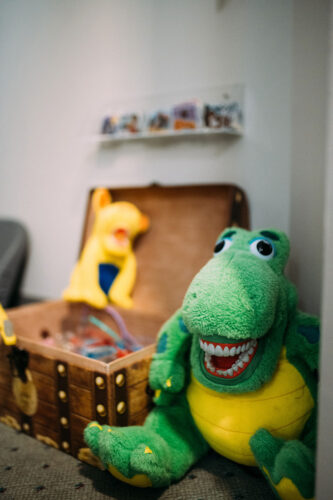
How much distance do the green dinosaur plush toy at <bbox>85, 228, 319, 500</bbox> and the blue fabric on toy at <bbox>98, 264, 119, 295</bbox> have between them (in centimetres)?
49

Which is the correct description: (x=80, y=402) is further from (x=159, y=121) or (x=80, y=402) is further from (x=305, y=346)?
(x=159, y=121)

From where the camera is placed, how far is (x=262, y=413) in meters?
0.76

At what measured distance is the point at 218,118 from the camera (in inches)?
46.3

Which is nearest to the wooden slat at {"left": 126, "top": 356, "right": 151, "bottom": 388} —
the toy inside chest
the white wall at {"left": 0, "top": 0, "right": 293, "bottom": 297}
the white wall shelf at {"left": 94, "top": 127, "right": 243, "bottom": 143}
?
the toy inside chest

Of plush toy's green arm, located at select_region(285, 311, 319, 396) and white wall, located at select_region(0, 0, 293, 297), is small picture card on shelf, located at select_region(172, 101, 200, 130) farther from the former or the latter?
plush toy's green arm, located at select_region(285, 311, 319, 396)

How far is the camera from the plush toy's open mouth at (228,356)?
72cm

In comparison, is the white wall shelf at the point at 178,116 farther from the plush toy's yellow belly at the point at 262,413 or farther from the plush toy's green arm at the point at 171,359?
the plush toy's yellow belly at the point at 262,413

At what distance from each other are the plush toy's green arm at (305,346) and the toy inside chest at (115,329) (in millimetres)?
321

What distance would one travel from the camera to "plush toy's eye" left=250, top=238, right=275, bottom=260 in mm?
820

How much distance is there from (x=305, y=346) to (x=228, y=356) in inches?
6.1

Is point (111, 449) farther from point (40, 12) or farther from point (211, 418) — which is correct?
point (40, 12)

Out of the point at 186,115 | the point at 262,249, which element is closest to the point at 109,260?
the point at 186,115

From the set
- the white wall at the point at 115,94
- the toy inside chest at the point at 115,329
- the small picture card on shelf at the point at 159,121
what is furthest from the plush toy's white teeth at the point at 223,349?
the small picture card on shelf at the point at 159,121

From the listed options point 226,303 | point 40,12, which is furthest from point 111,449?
point 40,12
